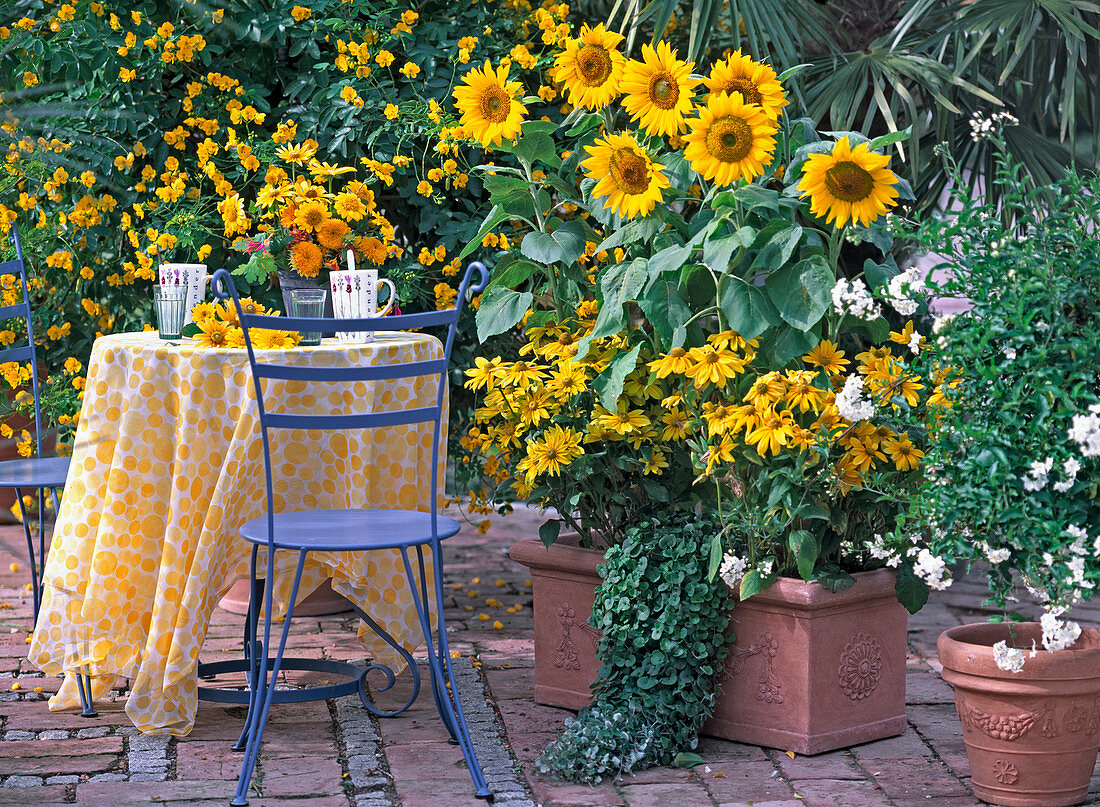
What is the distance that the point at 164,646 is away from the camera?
104 inches

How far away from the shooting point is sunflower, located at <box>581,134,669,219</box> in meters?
2.58

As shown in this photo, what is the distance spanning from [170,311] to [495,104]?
88cm

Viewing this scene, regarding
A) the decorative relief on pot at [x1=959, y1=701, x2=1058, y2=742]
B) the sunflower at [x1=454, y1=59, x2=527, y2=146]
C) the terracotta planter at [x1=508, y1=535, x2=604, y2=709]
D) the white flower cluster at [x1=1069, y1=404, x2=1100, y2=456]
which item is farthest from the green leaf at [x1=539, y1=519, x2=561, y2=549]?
the white flower cluster at [x1=1069, y1=404, x2=1100, y2=456]

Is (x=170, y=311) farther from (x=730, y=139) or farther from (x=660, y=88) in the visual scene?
(x=730, y=139)

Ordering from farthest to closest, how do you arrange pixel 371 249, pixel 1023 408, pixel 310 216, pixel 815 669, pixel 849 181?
1. pixel 371 249
2. pixel 310 216
3. pixel 815 669
4. pixel 849 181
5. pixel 1023 408

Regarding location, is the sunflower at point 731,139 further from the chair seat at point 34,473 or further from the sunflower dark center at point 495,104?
the chair seat at point 34,473

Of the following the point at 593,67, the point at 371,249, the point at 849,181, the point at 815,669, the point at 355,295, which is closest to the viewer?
the point at 849,181

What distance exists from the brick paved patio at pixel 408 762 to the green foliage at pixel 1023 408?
0.57 meters

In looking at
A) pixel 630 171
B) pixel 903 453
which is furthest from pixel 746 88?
pixel 903 453

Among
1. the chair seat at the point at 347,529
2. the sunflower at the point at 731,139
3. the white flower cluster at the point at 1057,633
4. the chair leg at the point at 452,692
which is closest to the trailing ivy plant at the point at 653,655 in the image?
the chair leg at the point at 452,692

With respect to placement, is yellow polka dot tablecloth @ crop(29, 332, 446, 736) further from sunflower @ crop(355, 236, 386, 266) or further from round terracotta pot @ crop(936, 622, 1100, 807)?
round terracotta pot @ crop(936, 622, 1100, 807)

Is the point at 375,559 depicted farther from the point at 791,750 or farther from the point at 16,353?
the point at 16,353

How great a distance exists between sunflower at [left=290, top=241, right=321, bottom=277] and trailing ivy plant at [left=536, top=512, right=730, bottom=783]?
39.9 inches

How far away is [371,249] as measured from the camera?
3.17 m
